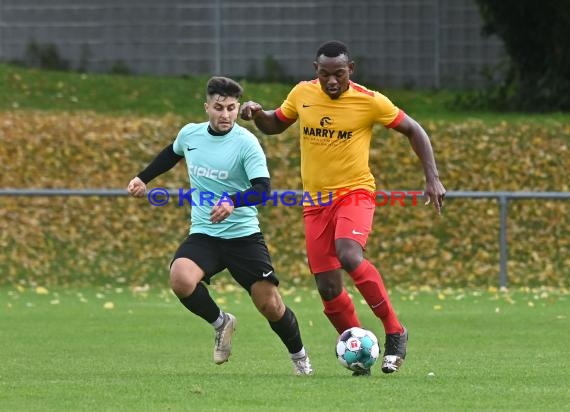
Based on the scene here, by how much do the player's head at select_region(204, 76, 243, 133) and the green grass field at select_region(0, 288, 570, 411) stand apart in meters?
1.73

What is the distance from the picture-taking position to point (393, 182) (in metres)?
22.2

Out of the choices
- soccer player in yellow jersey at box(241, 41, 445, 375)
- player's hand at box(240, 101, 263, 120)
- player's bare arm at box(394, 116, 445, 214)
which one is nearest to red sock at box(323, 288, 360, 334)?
soccer player in yellow jersey at box(241, 41, 445, 375)

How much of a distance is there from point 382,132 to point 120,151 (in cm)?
404

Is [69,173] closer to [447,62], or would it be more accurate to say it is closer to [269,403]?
[447,62]

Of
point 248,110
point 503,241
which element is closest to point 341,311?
point 248,110

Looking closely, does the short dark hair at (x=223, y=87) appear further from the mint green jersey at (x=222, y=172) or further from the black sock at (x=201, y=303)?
the black sock at (x=201, y=303)

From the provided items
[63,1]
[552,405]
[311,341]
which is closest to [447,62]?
[63,1]

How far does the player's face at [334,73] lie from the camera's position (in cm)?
1027

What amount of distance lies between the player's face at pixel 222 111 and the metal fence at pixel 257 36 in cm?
1674

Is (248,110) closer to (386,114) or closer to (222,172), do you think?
(222,172)

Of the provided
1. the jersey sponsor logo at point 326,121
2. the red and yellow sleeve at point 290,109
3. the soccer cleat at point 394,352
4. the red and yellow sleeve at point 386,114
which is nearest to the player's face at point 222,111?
the red and yellow sleeve at point 290,109

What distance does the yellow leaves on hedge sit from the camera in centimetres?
2008

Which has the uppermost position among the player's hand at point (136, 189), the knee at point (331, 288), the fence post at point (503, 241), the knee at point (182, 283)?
the player's hand at point (136, 189)

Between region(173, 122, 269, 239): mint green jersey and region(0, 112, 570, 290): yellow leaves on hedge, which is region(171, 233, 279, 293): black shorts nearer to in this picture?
region(173, 122, 269, 239): mint green jersey
